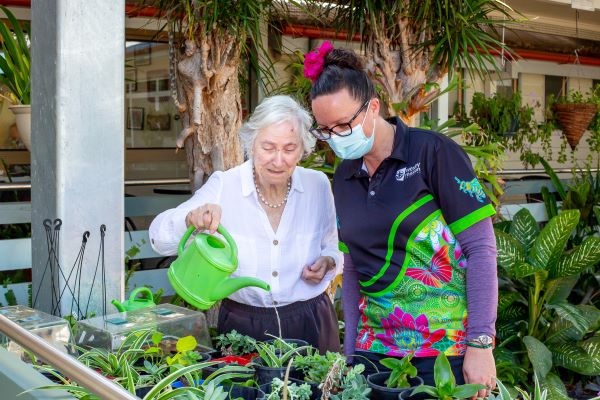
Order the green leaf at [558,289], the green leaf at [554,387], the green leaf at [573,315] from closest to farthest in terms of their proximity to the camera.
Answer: the green leaf at [554,387]
the green leaf at [573,315]
the green leaf at [558,289]

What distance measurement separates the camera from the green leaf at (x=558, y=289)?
14.1 feet

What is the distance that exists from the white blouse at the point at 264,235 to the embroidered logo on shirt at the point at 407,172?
0.52 metres

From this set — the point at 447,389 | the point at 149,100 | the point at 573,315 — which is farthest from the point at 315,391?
the point at 149,100

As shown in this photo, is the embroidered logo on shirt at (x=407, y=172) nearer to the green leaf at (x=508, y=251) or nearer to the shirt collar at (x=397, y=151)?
the shirt collar at (x=397, y=151)

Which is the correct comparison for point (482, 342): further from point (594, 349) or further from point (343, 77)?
point (594, 349)

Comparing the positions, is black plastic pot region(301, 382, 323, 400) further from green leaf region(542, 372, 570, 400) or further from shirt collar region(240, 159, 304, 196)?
Answer: green leaf region(542, 372, 570, 400)

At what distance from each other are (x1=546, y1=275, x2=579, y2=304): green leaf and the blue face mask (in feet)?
8.49

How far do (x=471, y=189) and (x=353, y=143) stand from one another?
1.04 ft

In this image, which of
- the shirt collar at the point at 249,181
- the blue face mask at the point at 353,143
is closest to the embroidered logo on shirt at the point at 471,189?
the blue face mask at the point at 353,143

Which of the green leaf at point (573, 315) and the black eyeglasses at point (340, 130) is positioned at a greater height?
the black eyeglasses at point (340, 130)

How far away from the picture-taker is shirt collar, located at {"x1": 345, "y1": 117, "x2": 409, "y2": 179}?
2012 mm

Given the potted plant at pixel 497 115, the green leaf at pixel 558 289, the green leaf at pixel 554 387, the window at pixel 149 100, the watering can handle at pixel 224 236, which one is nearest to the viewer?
the watering can handle at pixel 224 236

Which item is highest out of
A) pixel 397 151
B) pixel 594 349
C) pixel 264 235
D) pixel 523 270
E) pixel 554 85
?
pixel 554 85

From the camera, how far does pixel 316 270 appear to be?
239cm
